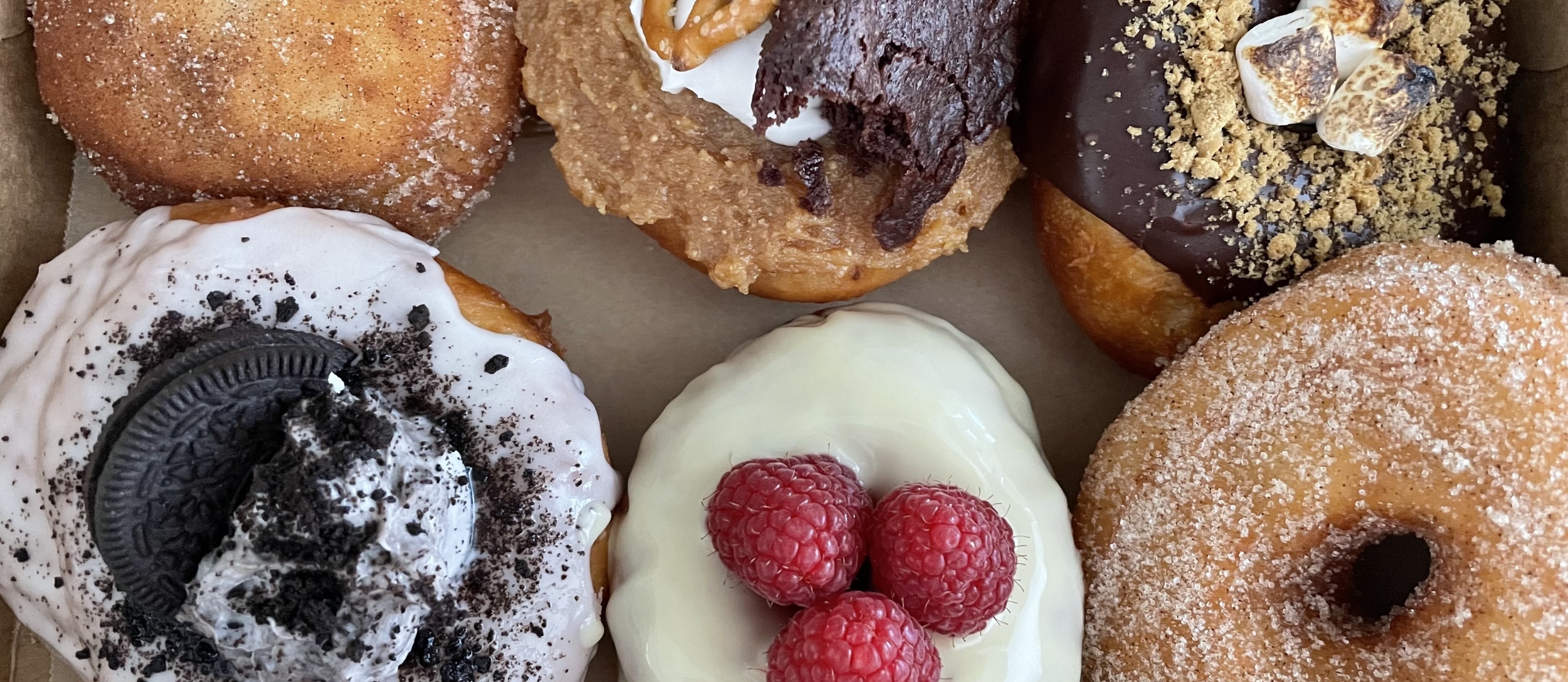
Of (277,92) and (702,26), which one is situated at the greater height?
(702,26)

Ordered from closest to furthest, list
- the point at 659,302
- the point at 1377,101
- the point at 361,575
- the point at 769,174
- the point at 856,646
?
the point at 856,646 → the point at 361,575 → the point at 1377,101 → the point at 769,174 → the point at 659,302

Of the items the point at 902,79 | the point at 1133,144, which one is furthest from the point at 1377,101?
the point at 902,79

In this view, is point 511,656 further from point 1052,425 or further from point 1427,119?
point 1427,119

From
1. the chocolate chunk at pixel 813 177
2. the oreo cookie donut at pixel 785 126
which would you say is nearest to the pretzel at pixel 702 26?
the oreo cookie donut at pixel 785 126

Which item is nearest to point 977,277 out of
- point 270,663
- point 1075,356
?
point 1075,356

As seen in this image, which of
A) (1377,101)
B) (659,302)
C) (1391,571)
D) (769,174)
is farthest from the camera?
(659,302)

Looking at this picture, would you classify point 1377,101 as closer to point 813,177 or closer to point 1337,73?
point 1337,73

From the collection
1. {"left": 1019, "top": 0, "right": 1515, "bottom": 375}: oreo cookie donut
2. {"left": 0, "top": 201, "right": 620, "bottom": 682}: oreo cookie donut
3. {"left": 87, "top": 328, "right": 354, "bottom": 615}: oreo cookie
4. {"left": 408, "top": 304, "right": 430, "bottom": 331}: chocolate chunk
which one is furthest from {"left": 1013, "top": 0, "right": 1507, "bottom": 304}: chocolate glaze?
{"left": 87, "top": 328, "right": 354, "bottom": 615}: oreo cookie
